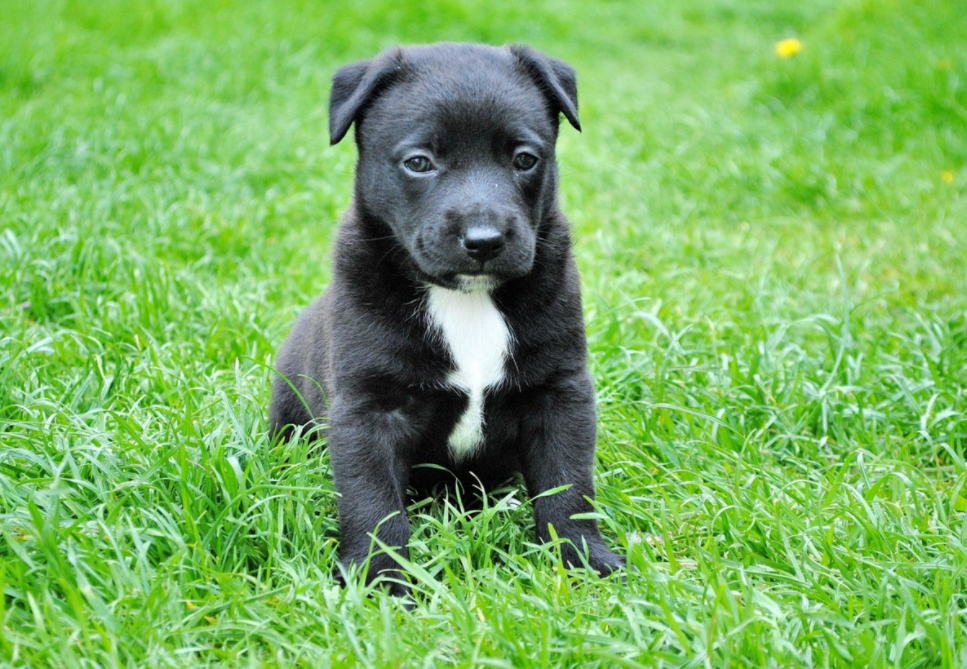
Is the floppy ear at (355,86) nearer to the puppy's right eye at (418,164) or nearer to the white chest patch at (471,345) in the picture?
the puppy's right eye at (418,164)

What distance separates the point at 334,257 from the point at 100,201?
8.75ft

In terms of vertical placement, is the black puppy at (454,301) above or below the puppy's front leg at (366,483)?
above

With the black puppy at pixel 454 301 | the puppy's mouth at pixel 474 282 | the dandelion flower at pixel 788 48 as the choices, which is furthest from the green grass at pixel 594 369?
the puppy's mouth at pixel 474 282

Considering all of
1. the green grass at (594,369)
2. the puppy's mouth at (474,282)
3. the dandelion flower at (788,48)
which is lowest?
the green grass at (594,369)

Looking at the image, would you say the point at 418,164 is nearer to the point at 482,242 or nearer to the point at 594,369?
the point at 482,242

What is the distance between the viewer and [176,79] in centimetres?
770

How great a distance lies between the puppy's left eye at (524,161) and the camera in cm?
293

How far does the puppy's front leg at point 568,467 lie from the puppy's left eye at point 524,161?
62 cm

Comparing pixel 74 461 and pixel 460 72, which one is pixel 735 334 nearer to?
pixel 460 72

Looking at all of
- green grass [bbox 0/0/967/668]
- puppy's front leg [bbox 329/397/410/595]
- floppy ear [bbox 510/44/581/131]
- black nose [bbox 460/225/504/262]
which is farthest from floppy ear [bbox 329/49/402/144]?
green grass [bbox 0/0/967/668]

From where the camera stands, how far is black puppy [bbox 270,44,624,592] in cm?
284

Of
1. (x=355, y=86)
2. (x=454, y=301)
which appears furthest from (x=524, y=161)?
(x=355, y=86)

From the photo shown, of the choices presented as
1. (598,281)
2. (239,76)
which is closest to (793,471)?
(598,281)

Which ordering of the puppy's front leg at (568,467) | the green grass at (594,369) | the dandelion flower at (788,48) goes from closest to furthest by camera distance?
the green grass at (594,369) < the puppy's front leg at (568,467) < the dandelion flower at (788,48)
